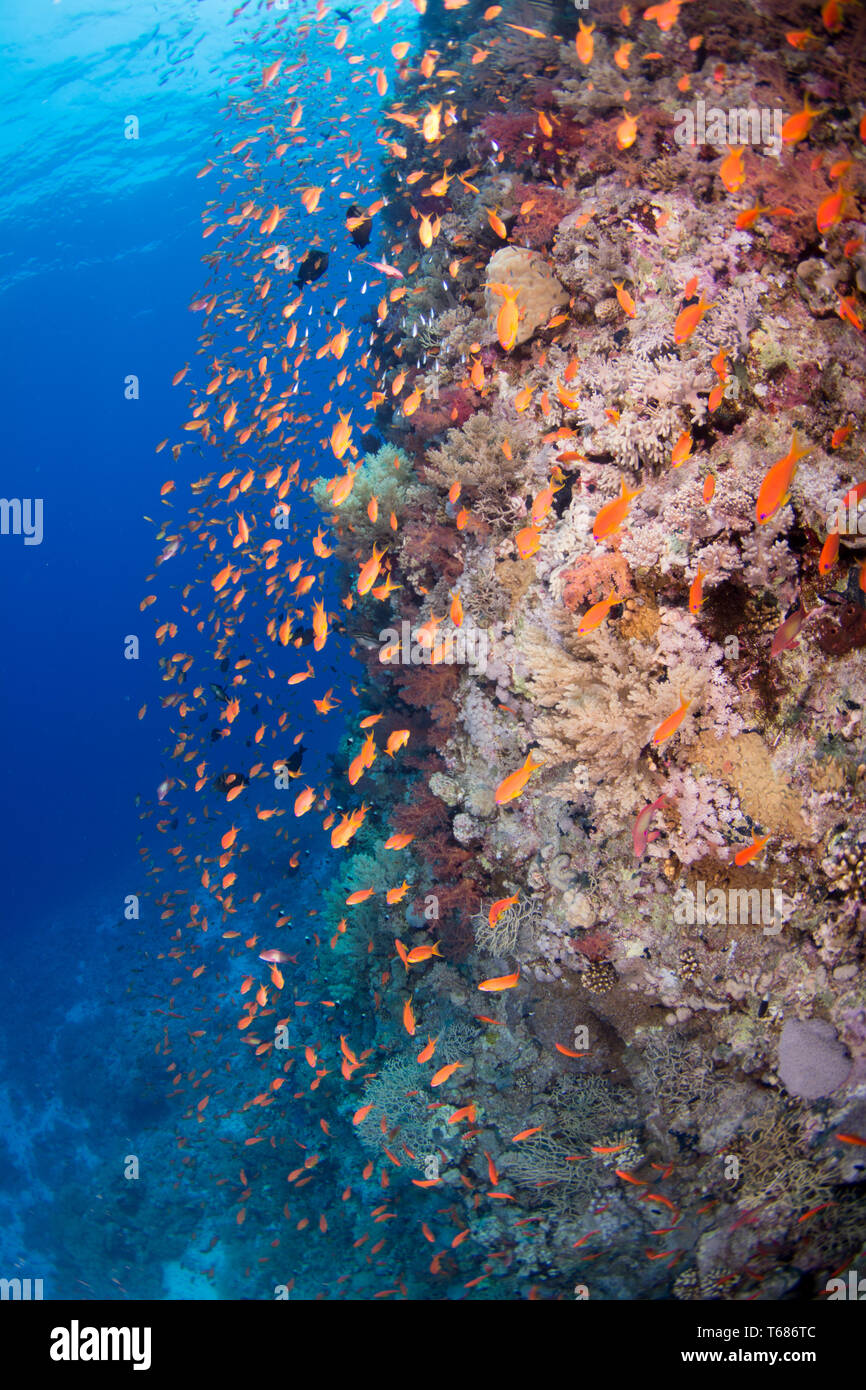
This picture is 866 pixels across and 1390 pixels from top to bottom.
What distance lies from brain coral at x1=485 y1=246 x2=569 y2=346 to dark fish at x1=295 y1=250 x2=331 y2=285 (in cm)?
182

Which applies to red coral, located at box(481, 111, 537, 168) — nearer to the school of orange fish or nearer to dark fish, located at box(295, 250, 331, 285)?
the school of orange fish

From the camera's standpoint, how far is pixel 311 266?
252 inches

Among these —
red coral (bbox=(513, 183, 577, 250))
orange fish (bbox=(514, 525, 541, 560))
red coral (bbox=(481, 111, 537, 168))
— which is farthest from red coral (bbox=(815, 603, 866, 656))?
red coral (bbox=(481, 111, 537, 168))

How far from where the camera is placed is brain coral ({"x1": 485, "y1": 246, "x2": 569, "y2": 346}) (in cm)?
588

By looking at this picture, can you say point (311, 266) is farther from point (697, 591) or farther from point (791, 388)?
point (697, 591)

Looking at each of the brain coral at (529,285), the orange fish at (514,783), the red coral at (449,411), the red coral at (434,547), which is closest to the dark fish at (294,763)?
the red coral at (434,547)

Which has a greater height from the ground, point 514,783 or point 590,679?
point 590,679

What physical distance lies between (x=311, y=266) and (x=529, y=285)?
232cm

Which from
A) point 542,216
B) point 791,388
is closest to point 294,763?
point 791,388

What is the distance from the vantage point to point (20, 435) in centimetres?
5409

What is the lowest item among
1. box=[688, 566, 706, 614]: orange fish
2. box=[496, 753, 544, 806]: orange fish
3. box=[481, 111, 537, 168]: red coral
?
box=[496, 753, 544, 806]: orange fish

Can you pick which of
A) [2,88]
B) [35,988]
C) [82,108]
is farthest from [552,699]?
[82,108]
